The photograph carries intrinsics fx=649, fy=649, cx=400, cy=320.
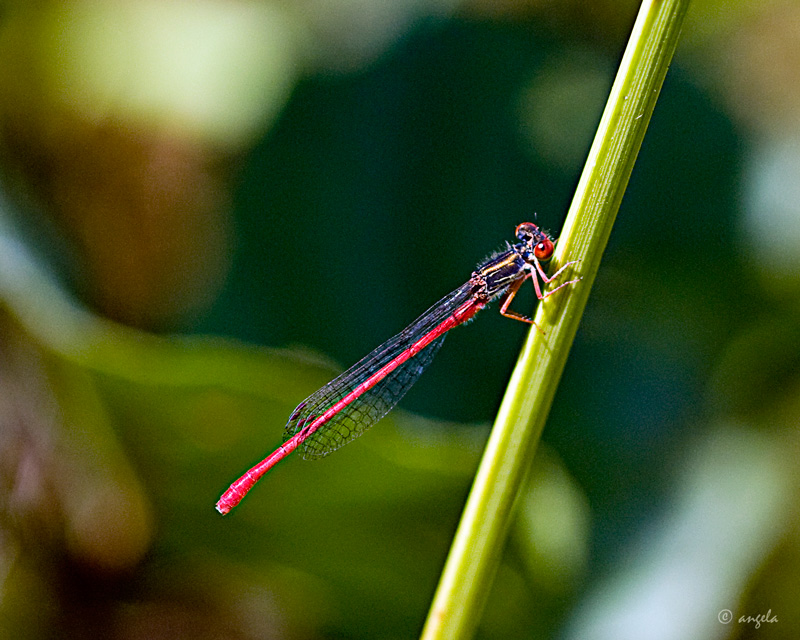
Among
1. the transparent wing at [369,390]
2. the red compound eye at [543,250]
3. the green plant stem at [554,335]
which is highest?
the red compound eye at [543,250]

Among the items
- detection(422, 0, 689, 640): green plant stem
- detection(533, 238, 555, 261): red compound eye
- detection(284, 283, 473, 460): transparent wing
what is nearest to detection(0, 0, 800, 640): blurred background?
detection(284, 283, 473, 460): transparent wing

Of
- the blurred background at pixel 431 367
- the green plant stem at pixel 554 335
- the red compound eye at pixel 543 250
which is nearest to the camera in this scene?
the green plant stem at pixel 554 335

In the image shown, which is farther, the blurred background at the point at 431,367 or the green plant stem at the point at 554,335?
the blurred background at the point at 431,367

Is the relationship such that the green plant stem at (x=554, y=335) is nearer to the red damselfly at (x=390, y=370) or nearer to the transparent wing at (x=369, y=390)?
the red damselfly at (x=390, y=370)

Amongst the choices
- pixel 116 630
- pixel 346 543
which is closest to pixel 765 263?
pixel 346 543

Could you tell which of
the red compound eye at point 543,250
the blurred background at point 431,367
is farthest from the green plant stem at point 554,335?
the blurred background at point 431,367

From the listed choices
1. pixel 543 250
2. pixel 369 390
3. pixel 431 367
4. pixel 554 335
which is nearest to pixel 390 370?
pixel 369 390
